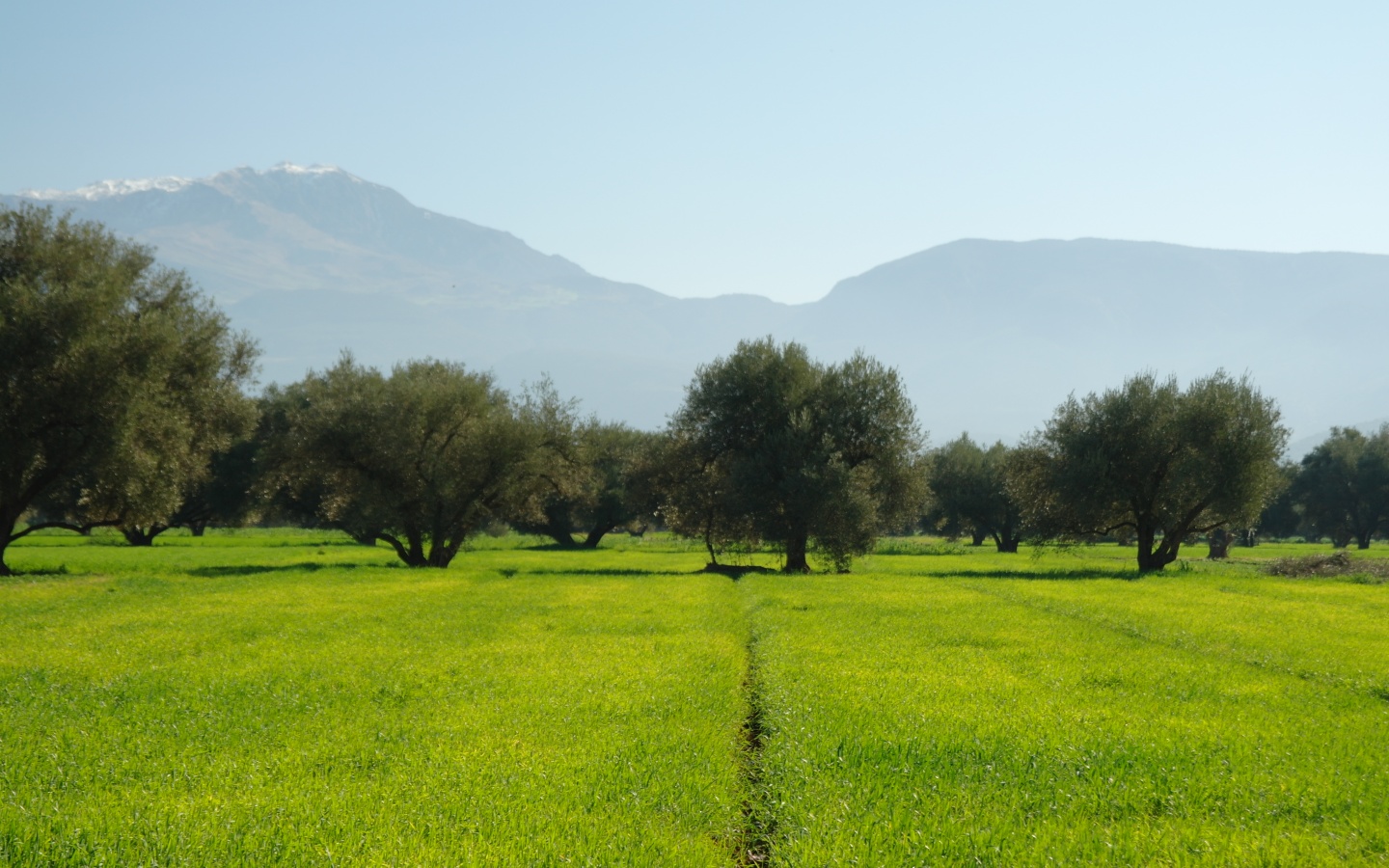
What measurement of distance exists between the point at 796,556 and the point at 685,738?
1439 inches

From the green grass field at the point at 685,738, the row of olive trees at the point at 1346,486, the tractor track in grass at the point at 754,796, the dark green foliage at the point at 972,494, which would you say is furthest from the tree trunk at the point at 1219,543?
the tractor track in grass at the point at 754,796

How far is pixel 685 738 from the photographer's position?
472 inches

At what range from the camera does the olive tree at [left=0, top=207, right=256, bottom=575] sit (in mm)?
34281

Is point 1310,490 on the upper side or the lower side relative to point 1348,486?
lower

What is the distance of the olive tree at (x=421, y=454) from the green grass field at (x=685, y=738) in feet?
69.5

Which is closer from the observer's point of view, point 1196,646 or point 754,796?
point 754,796

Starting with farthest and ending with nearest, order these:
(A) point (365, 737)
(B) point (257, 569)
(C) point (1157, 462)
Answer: (C) point (1157, 462) < (B) point (257, 569) < (A) point (365, 737)

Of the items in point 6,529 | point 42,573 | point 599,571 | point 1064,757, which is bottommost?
point 42,573

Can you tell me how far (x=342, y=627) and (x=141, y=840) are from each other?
50.8 feet

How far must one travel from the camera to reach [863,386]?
48.2 meters

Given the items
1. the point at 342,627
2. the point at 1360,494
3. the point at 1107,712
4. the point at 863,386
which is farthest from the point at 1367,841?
the point at 1360,494

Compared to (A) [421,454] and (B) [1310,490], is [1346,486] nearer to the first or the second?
(B) [1310,490]

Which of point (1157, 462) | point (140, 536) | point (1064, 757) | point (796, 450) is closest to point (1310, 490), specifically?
point (1157, 462)

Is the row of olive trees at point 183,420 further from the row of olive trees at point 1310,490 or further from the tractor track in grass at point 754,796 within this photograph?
the row of olive trees at point 1310,490
